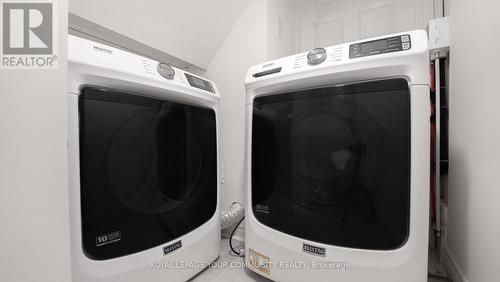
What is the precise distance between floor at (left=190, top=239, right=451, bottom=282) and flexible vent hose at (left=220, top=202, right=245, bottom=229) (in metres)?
0.17

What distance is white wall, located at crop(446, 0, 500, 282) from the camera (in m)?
0.61

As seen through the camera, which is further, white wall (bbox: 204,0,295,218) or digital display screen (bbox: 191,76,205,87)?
white wall (bbox: 204,0,295,218)

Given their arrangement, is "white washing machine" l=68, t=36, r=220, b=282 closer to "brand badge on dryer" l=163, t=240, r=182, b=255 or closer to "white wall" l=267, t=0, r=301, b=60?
"brand badge on dryer" l=163, t=240, r=182, b=255

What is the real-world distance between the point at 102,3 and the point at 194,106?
500mm

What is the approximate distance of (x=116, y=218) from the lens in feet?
2.04

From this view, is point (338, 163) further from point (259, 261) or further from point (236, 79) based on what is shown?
point (236, 79)

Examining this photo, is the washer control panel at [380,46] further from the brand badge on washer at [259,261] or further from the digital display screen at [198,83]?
the brand badge on washer at [259,261]

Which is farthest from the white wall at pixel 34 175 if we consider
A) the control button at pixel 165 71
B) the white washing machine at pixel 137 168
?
the control button at pixel 165 71

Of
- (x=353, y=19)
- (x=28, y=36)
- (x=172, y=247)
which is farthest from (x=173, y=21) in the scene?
(x=353, y=19)

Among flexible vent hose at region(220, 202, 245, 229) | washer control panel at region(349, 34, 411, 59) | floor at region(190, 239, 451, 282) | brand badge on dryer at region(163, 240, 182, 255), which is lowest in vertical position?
floor at region(190, 239, 451, 282)

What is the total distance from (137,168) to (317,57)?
700mm

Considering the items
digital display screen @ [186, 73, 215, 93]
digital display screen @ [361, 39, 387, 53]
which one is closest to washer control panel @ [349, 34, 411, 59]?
digital display screen @ [361, 39, 387, 53]

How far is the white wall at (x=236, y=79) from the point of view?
1267mm

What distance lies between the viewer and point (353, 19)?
1.41 m
